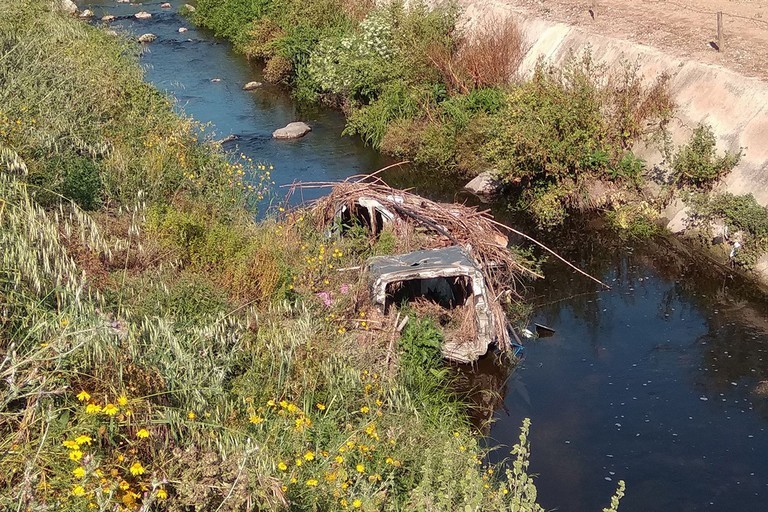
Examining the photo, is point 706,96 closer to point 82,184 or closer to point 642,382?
point 642,382

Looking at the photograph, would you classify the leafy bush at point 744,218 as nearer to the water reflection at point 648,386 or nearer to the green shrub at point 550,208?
the water reflection at point 648,386

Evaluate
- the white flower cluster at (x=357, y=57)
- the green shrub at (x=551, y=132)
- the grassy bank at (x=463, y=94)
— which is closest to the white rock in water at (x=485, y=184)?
the grassy bank at (x=463, y=94)

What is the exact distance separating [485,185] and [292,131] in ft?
20.2

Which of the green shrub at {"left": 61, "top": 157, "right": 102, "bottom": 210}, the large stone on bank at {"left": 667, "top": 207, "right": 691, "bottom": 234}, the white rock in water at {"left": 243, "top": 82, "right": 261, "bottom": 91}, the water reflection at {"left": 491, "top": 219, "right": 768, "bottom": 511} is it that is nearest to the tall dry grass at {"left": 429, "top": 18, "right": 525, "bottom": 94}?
the large stone on bank at {"left": 667, "top": 207, "right": 691, "bottom": 234}

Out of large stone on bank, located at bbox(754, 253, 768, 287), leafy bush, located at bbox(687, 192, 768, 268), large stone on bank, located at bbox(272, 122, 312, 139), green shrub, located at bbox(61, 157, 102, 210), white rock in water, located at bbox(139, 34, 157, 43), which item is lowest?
white rock in water, located at bbox(139, 34, 157, 43)

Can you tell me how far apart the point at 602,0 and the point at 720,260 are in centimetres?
1093

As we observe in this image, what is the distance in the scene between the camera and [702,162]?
1609 cm

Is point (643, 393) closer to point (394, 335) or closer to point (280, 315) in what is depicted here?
point (394, 335)

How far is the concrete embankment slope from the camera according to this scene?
15891 millimetres

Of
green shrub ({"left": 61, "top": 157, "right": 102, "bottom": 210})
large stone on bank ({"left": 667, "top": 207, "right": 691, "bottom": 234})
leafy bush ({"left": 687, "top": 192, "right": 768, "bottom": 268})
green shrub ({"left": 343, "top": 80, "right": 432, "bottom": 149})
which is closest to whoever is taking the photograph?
green shrub ({"left": 61, "top": 157, "right": 102, "bottom": 210})

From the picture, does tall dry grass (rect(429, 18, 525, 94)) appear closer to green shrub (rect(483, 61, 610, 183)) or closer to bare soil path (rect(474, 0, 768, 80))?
bare soil path (rect(474, 0, 768, 80))

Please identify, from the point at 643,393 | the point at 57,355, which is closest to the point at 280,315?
the point at 57,355

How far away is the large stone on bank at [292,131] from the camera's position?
Result: 897 inches

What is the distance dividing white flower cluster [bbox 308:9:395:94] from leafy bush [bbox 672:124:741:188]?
866cm
